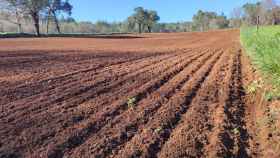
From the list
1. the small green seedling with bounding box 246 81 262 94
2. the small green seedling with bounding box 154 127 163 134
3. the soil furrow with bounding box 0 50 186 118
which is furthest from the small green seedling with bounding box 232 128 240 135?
the soil furrow with bounding box 0 50 186 118

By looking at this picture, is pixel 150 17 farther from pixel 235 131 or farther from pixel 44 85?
pixel 235 131

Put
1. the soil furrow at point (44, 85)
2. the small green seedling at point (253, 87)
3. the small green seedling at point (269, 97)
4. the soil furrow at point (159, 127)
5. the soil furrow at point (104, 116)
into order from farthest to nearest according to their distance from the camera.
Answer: the small green seedling at point (253, 87)
the soil furrow at point (44, 85)
the small green seedling at point (269, 97)
the soil furrow at point (104, 116)
the soil furrow at point (159, 127)

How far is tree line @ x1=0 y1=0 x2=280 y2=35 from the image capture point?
56.0 m

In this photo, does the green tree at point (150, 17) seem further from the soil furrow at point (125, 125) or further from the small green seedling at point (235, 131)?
the small green seedling at point (235, 131)

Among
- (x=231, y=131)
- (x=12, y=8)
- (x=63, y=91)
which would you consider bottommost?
(x=231, y=131)

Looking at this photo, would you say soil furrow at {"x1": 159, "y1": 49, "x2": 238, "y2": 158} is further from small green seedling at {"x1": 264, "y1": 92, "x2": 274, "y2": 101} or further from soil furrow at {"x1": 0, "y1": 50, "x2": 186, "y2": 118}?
soil furrow at {"x1": 0, "y1": 50, "x2": 186, "y2": 118}

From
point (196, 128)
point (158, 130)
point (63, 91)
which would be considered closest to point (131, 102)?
point (158, 130)

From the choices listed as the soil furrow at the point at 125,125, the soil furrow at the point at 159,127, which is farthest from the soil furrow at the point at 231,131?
the soil furrow at the point at 125,125

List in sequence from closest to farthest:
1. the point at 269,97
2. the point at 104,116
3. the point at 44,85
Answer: the point at 104,116
the point at 269,97
the point at 44,85

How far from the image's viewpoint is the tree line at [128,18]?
184 ft

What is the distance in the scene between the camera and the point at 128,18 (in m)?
110

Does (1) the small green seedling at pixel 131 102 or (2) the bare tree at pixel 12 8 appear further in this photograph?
(2) the bare tree at pixel 12 8

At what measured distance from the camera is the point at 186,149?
4465 millimetres

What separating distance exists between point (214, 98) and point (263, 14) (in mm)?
60850
